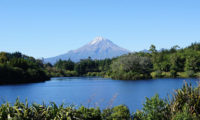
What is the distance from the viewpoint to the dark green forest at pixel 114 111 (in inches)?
318

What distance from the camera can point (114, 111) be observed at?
9.31m

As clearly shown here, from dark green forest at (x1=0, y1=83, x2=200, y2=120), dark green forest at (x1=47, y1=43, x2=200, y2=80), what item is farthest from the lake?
dark green forest at (x1=47, y1=43, x2=200, y2=80)

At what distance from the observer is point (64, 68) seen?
398 feet

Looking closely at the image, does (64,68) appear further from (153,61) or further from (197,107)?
(197,107)

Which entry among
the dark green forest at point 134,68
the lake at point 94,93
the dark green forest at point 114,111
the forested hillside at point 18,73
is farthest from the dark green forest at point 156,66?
the dark green forest at point 114,111

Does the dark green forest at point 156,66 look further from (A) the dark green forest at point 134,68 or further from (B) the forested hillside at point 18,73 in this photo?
(B) the forested hillside at point 18,73

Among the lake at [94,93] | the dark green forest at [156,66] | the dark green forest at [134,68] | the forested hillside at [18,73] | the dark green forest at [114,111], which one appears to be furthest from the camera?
the dark green forest at [156,66]

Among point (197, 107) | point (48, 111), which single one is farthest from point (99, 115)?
point (197, 107)

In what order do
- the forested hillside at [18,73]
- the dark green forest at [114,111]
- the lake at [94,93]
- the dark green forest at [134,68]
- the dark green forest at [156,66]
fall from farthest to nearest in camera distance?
the dark green forest at [156,66] < the dark green forest at [134,68] < the forested hillside at [18,73] < the lake at [94,93] < the dark green forest at [114,111]

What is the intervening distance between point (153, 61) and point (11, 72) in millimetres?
45008

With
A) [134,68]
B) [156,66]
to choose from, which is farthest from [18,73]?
[156,66]

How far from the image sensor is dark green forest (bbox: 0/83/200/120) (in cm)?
808

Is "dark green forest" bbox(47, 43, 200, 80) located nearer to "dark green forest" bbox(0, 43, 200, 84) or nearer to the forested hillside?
"dark green forest" bbox(0, 43, 200, 84)

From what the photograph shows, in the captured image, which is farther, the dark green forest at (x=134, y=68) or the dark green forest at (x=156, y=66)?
the dark green forest at (x=156, y=66)
